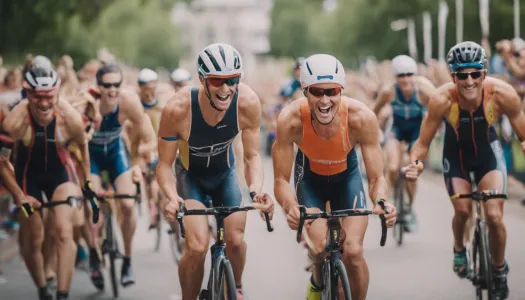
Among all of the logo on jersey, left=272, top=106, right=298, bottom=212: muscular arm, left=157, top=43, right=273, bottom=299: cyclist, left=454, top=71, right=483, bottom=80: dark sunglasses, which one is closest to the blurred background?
left=454, top=71, right=483, bottom=80: dark sunglasses

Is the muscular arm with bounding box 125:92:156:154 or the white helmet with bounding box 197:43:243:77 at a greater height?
the white helmet with bounding box 197:43:243:77

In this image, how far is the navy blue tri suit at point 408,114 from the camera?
46.5 ft

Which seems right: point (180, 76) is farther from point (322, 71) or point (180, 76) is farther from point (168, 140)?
point (322, 71)

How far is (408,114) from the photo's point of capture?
46.5 ft

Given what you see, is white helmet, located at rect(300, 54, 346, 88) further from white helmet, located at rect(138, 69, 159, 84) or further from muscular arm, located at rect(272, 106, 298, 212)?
white helmet, located at rect(138, 69, 159, 84)

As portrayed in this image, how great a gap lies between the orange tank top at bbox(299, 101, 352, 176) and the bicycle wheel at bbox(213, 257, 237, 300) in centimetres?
108

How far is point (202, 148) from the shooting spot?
8.59 meters

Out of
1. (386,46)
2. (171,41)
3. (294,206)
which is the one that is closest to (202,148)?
(294,206)

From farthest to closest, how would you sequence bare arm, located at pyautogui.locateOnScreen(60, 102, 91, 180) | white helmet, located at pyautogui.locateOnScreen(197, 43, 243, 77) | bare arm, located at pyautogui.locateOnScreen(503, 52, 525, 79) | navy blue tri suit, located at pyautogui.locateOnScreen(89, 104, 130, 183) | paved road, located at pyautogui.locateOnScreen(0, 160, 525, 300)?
bare arm, located at pyautogui.locateOnScreen(503, 52, 525, 79) < navy blue tri suit, located at pyautogui.locateOnScreen(89, 104, 130, 183) < paved road, located at pyautogui.locateOnScreen(0, 160, 525, 300) < bare arm, located at pyautogui.locateOnScreen(60, 102, 91, 180) < white helmet, located at pyautogui.locateOnScreen(197, 43, 243, 77)

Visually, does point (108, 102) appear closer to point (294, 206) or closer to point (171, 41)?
point (294, 206)

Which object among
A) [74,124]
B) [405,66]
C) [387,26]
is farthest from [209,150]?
[387,26]

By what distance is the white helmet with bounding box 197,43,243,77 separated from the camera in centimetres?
798

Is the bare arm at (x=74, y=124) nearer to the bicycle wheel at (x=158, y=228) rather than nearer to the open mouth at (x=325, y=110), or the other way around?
the open mouth at (x=325, y=110)

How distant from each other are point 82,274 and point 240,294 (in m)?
4.51
